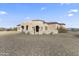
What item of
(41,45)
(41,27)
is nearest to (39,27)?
(41,27)

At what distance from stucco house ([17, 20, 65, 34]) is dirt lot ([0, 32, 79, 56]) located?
60mm

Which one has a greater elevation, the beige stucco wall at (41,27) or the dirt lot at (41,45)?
the beige stucco wall at (41,27)

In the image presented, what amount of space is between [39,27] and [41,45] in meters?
0.18

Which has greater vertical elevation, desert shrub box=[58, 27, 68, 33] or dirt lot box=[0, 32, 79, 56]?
desert shrub box=[58, 27, 68, 33]

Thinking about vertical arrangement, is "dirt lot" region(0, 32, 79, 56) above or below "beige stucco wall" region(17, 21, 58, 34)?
below

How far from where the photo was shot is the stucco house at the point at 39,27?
2.34 meters

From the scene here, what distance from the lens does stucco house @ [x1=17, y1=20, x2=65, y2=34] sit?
234 cm

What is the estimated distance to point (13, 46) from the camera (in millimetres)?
2336

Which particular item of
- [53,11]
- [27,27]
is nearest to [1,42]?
[27,27]

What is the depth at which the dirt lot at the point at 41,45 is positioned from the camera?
2.32 metres

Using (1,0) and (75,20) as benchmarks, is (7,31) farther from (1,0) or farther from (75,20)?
Answer: (75,20)

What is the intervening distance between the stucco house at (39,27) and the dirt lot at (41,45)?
0.06m

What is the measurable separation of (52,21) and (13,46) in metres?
0.46

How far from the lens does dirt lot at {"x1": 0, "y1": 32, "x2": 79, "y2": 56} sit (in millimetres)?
2322
